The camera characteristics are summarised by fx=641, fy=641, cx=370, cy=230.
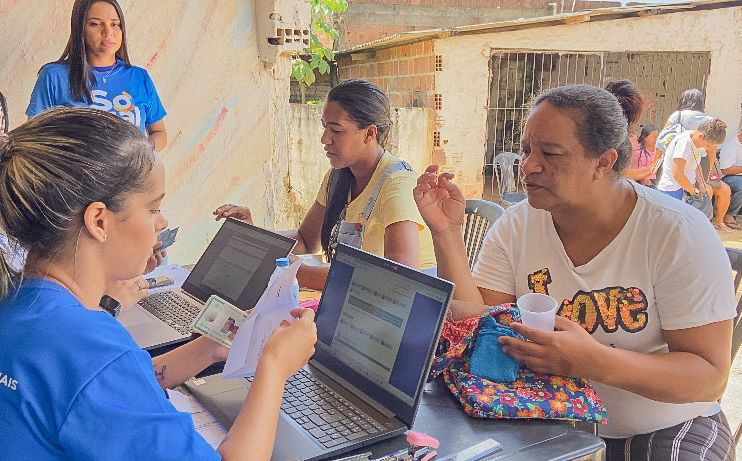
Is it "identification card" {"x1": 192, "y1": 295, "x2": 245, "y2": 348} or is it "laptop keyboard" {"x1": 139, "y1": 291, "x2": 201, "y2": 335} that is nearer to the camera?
"identification card" {"x1": 192, "y1": 295, "x2": 245, "y2": 348}

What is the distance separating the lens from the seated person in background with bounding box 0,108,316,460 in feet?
3.05

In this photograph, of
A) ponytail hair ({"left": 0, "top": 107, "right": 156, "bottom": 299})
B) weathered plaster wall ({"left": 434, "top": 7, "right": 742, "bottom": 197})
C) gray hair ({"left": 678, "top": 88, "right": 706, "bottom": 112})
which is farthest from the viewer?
weathered plaster wall ({"left": 434, "top": 7, "right": 742, "bottom": 197})

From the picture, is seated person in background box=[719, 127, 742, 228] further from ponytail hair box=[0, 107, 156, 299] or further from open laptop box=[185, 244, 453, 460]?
ponytail hair box=[0, 107, 156, 299]

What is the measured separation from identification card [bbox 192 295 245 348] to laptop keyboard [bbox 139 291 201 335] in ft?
1.20

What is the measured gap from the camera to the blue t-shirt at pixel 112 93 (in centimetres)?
306

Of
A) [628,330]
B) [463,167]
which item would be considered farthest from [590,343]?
[463,167]

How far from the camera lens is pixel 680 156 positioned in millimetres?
6402

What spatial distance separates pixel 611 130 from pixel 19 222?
1436 millimetres

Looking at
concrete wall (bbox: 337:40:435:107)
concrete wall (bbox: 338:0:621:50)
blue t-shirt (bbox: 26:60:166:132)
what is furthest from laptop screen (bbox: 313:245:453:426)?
concrete wall (bbox: 338:0:621:50)

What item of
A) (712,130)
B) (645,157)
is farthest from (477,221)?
(712,130)

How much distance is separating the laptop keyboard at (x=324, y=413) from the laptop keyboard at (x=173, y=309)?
1.81 ft

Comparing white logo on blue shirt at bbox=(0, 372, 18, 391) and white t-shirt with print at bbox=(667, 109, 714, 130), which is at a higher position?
white t-shirt with print at bbox=(667, 109, 714, 130)

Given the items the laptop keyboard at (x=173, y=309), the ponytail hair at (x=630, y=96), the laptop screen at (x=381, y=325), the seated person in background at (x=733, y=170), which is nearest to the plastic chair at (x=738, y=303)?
the ponytail hair at (x=630, y=96)

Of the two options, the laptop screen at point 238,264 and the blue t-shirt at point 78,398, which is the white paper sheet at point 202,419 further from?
the laptop screen at point 238,264
